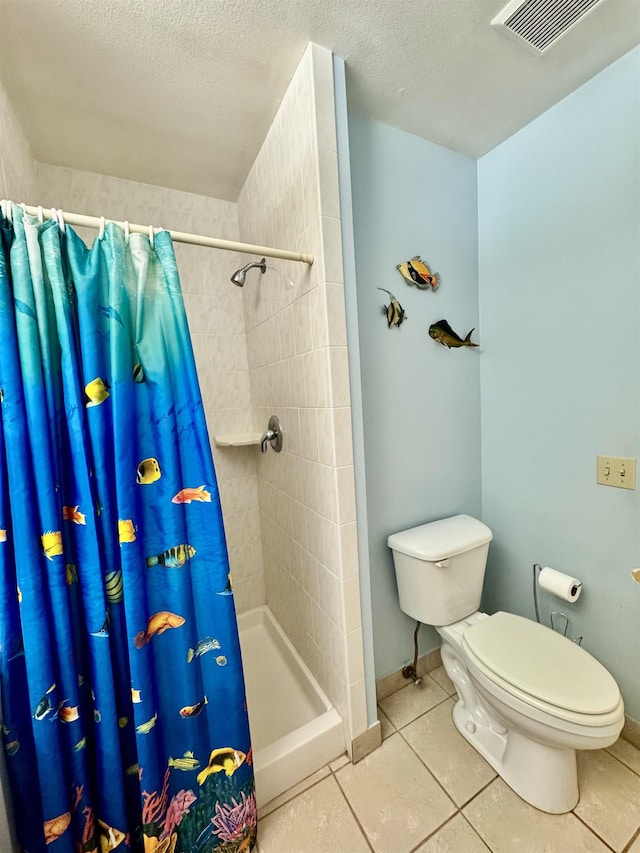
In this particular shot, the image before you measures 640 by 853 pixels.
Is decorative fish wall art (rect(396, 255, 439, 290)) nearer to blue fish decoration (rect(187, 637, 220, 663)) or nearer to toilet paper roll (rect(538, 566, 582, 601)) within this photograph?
toilet paper roll (rect(538, 566, 582, 601))

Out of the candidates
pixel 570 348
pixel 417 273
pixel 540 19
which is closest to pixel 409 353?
pixel 417 273

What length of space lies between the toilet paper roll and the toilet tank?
0.22m

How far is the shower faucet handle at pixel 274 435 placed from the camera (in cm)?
148

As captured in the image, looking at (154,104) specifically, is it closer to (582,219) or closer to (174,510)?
(174,510)

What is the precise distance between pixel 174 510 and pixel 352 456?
1.84 ft

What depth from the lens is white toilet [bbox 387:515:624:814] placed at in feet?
3.05

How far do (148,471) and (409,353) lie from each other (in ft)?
3.50

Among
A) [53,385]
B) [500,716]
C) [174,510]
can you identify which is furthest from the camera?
[500,716]

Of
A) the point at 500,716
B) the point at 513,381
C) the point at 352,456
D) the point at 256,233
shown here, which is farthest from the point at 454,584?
the point at 256,233

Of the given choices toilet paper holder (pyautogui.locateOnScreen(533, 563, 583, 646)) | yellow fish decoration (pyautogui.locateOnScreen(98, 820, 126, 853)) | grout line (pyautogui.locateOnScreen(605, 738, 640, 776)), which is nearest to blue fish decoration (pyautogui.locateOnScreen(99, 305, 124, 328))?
yellow fish decoration (pyautogui.locateOnScreen(98, 820, 126, 853))

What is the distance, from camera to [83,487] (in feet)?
2.50

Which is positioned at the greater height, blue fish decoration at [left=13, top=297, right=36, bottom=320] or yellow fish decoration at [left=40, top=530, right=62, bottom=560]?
blue fish decoration at [left=13, top=297, right=36, bottom=320]

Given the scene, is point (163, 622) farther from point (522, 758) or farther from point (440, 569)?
point (522, 758)

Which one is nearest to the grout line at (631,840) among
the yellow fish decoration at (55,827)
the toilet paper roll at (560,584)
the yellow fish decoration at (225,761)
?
the toilet paper roll at (560,584)
